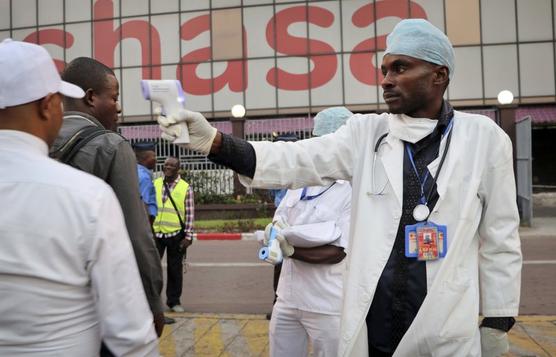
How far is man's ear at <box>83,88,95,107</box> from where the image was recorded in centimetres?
317

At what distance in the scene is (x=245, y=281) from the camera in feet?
29.8

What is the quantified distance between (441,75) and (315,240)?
4.30 feet

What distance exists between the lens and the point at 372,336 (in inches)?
97.2

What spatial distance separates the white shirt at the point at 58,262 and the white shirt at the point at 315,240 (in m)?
1.82

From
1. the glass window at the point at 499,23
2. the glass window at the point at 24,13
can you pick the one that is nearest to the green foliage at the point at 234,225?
the glass window at the point at 499,23

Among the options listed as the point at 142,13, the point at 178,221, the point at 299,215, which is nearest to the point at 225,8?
the point at 142,13

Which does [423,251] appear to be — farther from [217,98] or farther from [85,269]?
[217,98]

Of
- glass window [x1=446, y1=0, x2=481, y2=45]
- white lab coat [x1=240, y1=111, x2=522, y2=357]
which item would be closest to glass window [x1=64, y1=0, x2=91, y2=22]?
glass window [x1=446, y1=0, x2=481, y2=45]

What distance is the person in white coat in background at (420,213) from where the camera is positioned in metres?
2.36

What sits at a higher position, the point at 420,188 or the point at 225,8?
the point at 225,8

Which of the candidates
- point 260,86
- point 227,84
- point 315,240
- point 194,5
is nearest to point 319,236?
point 315,240

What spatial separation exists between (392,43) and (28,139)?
1.60m

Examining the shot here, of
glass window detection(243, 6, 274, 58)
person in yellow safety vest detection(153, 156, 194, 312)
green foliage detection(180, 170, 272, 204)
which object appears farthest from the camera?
glass window detection(243, 6, 274, 58)

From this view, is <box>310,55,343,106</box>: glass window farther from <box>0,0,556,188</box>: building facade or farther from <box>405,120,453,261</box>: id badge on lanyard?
<box>405,120,453,261</box>: id badge on lanyard
